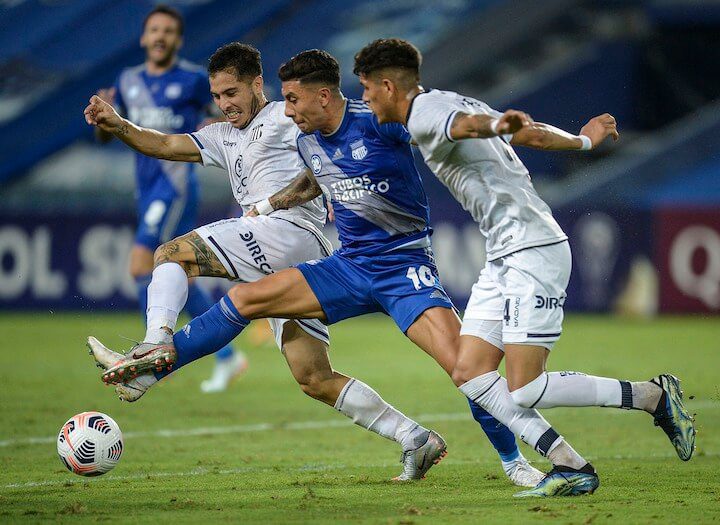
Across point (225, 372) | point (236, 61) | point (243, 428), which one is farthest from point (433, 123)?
point (225, 372)

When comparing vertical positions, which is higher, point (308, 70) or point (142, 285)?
point (308, 70)

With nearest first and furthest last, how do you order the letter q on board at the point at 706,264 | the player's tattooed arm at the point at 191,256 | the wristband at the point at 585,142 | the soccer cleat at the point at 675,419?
the wristband at the point at 585,142
the soccer cleat at the point at 675,419
the player's tattooed arm at the point at 191,256
the letter q on board at the point at 706,264

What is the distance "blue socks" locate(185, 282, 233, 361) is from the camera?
32.9ft

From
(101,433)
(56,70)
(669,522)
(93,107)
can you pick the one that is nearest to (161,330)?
(101,433)

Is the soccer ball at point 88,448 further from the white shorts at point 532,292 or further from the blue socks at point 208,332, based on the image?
the white shorts at point 532,292

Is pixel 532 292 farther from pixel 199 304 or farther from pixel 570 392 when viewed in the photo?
pixel 199 304

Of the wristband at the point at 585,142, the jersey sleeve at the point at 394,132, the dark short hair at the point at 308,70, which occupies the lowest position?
the wristband at the point at 585,142

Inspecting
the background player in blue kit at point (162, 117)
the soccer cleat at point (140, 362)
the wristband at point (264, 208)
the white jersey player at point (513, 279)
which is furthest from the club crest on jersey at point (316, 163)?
the background player in blue kit at point (162, 117)

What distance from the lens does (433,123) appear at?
5.33 meters

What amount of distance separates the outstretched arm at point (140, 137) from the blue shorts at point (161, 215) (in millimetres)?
3392

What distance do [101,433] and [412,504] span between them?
1.61 m

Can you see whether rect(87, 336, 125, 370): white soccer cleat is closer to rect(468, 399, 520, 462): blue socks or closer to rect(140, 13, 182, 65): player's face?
rect(468, 399, 520, 462): blue socks

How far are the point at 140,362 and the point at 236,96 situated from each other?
5.32ft

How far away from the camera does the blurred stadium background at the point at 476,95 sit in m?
17.2
